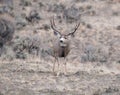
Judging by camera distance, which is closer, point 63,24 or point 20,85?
point 20,85

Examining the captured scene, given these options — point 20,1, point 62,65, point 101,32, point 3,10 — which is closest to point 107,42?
point 101,32

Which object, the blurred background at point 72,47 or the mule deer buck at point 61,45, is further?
the mule deer buck at point 61,45

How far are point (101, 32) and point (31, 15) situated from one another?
4909 millimetres

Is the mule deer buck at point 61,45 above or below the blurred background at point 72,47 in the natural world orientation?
above

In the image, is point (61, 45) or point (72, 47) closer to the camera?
point (61, 45)

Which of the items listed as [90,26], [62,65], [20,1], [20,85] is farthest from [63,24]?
[20,85]

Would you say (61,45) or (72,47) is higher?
(61,45)

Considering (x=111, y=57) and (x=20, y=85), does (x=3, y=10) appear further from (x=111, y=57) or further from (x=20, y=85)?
(x=20, y=85)

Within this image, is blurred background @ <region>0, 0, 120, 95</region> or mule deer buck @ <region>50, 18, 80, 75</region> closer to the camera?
blurred background @ <region>0, 0, 120, 95</region>

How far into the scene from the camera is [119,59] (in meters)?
21.1

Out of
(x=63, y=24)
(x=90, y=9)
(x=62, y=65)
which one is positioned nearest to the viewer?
(x=62, y=65)

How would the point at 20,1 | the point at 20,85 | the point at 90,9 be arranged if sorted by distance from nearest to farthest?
the point at 20,85 → the point at 90,9 → the point at 20,1

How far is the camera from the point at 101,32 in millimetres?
26891

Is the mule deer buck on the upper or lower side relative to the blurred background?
upper
